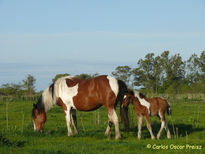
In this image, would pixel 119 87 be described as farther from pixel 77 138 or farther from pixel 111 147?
pixel 111 147

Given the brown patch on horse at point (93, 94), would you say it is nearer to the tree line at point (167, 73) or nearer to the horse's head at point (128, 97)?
the horse's head at point (128, 97)

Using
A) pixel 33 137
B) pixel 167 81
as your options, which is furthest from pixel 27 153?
pixel 167 81

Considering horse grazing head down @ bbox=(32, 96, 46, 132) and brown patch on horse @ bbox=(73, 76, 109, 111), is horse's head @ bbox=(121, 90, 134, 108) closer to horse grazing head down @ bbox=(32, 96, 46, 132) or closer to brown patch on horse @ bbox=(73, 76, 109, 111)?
brown patch on horse @ bbox=(73, 76, 109, 111)

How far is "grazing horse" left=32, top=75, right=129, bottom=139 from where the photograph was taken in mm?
10633

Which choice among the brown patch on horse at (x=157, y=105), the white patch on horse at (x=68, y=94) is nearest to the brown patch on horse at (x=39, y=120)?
the white patch on horse at (x=68, y=94)

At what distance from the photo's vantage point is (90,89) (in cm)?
1105

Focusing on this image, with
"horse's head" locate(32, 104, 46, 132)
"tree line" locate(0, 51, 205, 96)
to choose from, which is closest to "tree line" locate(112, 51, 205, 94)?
"tree line" locate(0, 51, 205, 96)

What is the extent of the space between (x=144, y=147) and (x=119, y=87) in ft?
9.72

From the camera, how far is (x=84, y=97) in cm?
1114

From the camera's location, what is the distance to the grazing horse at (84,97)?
10.6 meters
